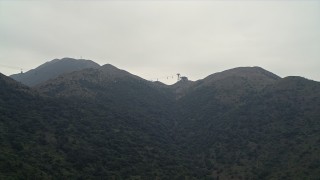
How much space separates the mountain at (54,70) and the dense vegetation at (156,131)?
166ft

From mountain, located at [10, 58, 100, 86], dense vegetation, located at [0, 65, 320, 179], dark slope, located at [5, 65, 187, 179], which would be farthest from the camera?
mountain, located at [10, 58, 100, 86]

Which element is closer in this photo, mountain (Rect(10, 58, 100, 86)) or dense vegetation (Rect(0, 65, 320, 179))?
dense vegetation (Rect(0, 65, 320, 179))

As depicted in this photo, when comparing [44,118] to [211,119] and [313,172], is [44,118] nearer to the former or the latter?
[211,119]

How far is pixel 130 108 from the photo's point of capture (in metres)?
86.2

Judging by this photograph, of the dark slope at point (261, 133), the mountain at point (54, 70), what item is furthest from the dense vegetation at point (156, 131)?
the mountain at point (54, 70)

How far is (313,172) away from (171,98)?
64.0 m

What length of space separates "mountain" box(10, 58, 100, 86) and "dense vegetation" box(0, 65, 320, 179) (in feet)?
166

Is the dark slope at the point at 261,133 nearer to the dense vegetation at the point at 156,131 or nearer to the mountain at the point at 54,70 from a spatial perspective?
the dense vegetation at the point at 156,131

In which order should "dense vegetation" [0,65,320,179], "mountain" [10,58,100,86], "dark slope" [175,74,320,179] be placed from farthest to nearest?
1. "mountain" [10,58,100,86]
2. "dark slope" [175,74,320,179]
3. "dense vegetation" [0,65,320,179]

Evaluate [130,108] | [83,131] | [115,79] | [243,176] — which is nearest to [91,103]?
[130,108]

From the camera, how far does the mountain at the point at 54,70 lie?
146 m

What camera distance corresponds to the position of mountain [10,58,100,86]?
14638 cm

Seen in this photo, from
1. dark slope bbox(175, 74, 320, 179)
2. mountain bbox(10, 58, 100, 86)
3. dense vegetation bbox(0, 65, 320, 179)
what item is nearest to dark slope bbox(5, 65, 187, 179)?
dense vegetation bbox(0, 65, 320, 179)

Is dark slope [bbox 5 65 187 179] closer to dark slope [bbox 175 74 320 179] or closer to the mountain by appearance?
dark slope [bbox 175 74 320 179]
